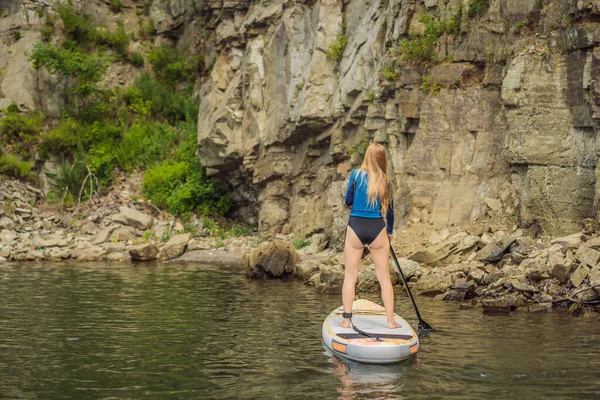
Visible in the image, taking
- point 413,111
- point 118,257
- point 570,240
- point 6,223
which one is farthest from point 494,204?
point 6,223

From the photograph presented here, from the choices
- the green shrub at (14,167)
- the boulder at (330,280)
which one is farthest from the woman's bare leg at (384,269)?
the green shrub at (14,167)

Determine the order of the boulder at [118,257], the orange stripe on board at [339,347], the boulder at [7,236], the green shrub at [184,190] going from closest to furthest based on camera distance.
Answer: the orange stripe on board at [339,347], the boulder at [118,257], the boulder at [7,236], the green shrub at [184,190]

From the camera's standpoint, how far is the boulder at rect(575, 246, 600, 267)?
12906mm

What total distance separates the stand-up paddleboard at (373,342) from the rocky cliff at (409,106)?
865 cm

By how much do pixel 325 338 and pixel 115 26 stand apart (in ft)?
118

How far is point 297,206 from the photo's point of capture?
27656 millimetres

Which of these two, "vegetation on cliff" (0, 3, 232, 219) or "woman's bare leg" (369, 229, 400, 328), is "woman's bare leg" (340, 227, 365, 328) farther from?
"vegetation on cliff" (0, 3, 232, 219)

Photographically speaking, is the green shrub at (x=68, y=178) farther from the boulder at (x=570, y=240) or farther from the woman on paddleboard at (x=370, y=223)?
the woman on paddleboard at (x=370, y=223)

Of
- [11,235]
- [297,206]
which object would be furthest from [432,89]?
[11,235]

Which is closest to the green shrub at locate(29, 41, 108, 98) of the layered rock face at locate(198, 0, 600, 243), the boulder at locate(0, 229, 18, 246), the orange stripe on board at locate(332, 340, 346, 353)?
the layered rock face at locate(198, 0, 600, 243)

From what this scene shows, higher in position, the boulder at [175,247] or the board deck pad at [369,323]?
the board deck pad at [369,323]

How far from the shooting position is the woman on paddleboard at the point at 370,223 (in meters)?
8.63

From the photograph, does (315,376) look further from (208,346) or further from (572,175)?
(572,175)

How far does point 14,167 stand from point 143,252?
12.6 m
